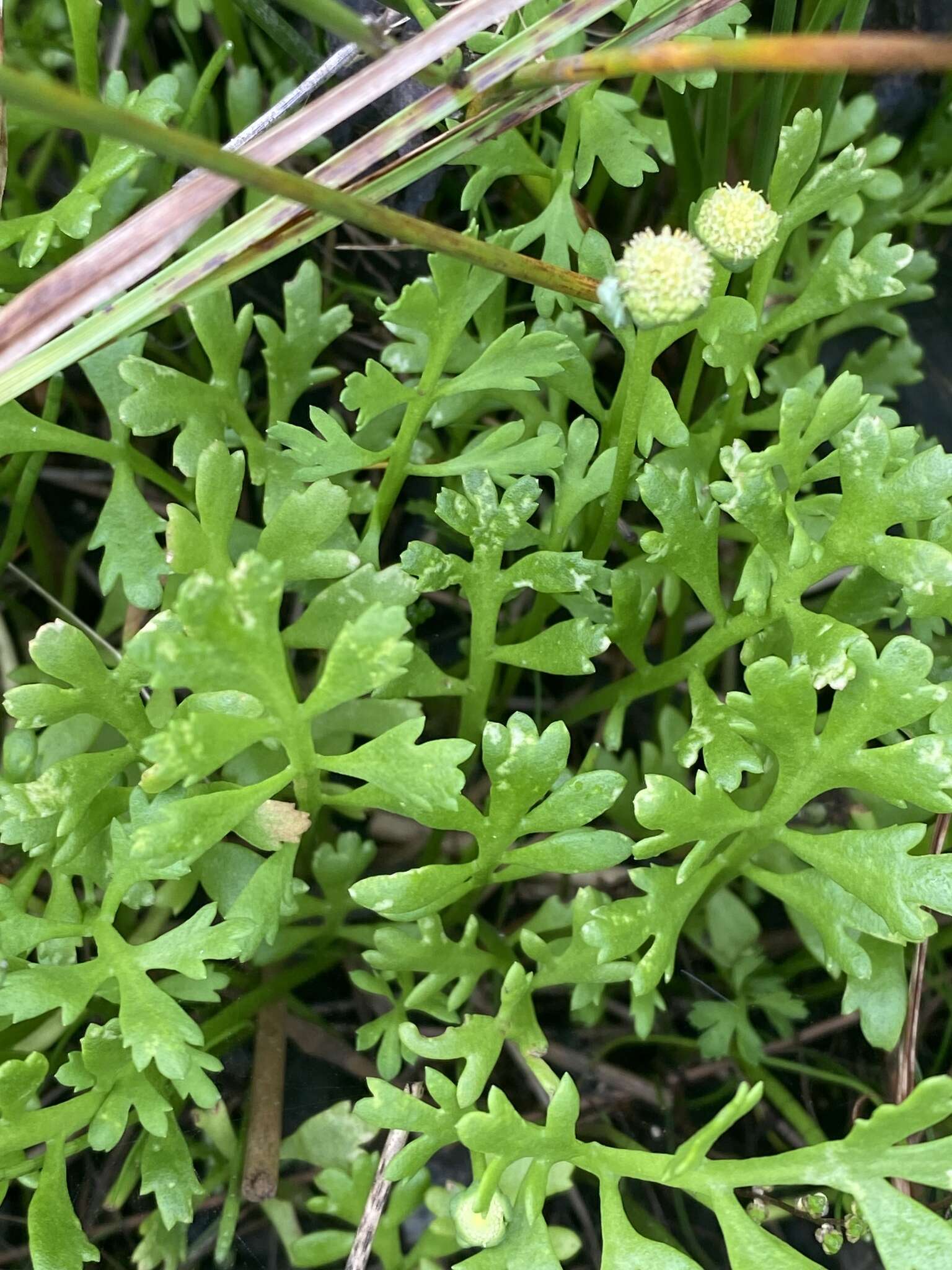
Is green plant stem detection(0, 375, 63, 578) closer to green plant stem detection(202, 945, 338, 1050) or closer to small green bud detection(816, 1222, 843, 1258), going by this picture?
green plant stem detection(202, 945, 338, 1050)

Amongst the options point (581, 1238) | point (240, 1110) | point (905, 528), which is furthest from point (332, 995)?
point (905, 528)

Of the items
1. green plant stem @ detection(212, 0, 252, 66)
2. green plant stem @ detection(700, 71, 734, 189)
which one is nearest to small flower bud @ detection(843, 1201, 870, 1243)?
green plant stem @ detection(700, 71, 734, 189)

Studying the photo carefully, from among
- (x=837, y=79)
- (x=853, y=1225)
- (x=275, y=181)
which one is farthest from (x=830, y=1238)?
(x=837, y=79)

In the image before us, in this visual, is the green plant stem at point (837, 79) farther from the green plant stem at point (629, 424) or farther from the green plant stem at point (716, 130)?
the green plant stem at point (629, 424)

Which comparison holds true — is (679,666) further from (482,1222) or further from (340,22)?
(340,22)

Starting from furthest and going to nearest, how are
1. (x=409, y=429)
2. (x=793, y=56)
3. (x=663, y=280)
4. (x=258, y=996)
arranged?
1. (x=258, y=996)
2. (x=409, y=429)
3. (x=663, y=280)
4. (x=793, y=56)

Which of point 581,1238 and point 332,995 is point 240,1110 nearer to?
point 332,995
